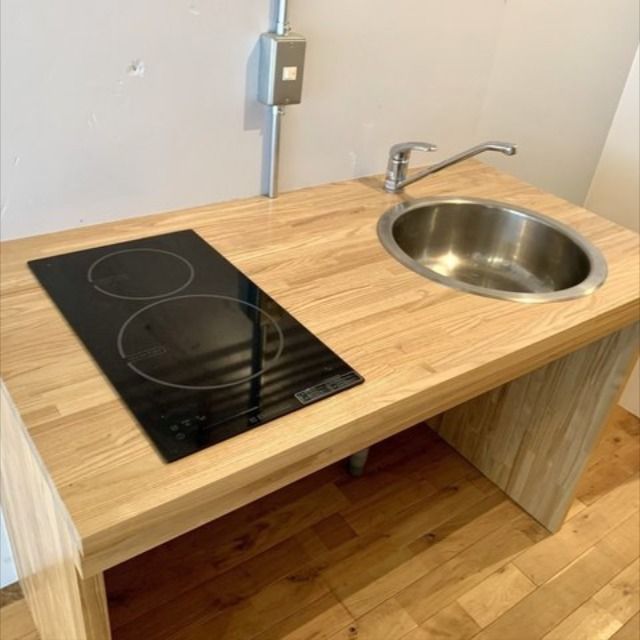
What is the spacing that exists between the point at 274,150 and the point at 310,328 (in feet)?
1.56

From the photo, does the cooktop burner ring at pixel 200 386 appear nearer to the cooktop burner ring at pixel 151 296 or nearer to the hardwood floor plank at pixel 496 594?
the cooktop burner ring at pixel 151 296

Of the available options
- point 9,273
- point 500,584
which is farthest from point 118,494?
point 500,584

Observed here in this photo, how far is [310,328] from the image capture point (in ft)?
3.19

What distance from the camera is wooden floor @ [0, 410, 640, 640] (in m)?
1.44

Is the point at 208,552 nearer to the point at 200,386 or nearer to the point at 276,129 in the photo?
the point at 200,386

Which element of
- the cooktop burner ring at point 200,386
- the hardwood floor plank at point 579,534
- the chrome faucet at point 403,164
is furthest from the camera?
the hardwood floor plank at point 579,534

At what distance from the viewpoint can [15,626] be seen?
1.39 meters

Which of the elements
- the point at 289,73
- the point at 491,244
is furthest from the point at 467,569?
the point at 289,73

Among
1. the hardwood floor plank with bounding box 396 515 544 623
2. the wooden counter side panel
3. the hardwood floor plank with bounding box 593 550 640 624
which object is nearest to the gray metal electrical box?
the wooden counter side panel

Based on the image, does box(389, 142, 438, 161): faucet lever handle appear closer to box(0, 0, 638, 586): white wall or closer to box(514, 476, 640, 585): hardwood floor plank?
box(0, 0, 638, 586): white wall

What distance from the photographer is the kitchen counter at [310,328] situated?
2.28ft

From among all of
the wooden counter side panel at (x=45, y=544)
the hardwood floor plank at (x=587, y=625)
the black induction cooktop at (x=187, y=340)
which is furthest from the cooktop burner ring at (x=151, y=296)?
the hardwood floor plank at (x=587, y=625)

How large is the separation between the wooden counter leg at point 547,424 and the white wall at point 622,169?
69cm

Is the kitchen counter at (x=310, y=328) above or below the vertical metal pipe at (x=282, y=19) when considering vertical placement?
below
